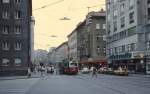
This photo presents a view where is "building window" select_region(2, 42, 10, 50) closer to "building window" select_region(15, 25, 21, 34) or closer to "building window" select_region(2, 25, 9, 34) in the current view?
"building window" select_region(2, 25, 9, 34)

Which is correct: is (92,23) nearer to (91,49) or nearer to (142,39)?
(91,49)

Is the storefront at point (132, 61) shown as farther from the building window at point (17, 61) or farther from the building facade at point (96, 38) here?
the building facade at point (96, 38)

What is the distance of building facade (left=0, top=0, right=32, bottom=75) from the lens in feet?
260

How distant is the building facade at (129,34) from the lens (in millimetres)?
79812

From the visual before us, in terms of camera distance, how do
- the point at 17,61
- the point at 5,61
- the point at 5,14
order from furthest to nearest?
the point at 17,61
the point at 5,14
the point at 5,61

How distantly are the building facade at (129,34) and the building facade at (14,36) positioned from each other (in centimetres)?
1957

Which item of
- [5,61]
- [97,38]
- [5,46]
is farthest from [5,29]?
[97,38]

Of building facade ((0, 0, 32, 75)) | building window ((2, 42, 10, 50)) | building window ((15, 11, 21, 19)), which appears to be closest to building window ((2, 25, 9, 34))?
building facade ((0, 0, 32, 75))

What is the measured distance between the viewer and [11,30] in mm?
80062

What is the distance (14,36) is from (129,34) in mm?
21985

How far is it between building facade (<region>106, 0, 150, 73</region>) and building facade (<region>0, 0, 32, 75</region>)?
1957 cm

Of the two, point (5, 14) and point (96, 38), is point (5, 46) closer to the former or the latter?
point (5, 14)

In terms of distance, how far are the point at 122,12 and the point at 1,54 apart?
2740 cm

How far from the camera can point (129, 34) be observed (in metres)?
86.2
